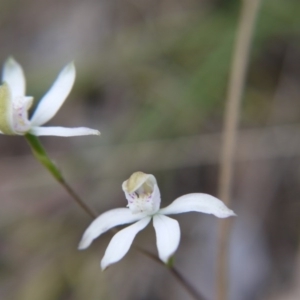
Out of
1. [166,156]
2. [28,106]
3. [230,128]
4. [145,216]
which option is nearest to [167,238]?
[145,216]

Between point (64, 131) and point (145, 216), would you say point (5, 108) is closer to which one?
point (64, 131)

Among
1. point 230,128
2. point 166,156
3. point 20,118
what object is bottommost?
point 166,156

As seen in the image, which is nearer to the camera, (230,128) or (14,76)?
(14,76)

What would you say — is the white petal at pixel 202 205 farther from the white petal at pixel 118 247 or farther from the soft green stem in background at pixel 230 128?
the soft green stem in background at pixel 230 128

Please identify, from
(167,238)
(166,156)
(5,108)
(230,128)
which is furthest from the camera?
(166,156)

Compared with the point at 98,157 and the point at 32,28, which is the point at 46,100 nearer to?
the point at 98,157

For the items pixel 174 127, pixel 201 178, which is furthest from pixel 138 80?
pixel 201 178

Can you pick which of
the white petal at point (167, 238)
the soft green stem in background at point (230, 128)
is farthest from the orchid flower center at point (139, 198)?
the soft green stem in background at point (230, 128)
